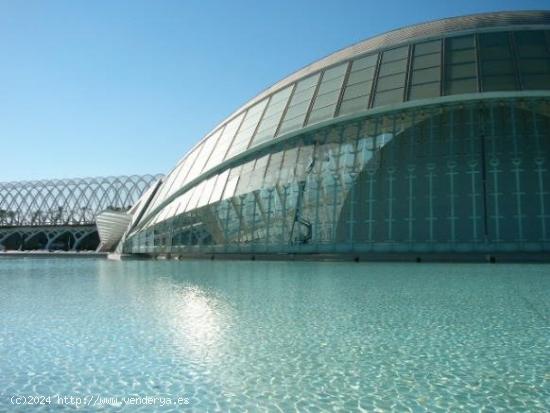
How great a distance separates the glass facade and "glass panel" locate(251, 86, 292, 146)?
16cm

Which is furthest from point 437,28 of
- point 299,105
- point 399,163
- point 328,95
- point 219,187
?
point 219,187

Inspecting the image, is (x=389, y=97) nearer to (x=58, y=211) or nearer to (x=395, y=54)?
(x=395, y=54)

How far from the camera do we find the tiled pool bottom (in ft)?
16.6

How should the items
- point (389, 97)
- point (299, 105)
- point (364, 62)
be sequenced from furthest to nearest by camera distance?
point (364, 62) < point (299, 105) < point (389, 97)

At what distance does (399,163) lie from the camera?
26.3 meters

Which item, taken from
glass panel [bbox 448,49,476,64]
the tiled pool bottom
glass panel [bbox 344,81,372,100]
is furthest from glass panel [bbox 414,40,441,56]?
the tiled pool bottom

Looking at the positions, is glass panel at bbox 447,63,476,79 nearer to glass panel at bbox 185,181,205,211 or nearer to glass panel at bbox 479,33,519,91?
glass panel at bbox 479,33,519,91

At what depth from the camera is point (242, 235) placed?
28.3 meters

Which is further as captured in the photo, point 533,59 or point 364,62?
point 364,62

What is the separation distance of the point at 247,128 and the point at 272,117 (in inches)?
76.8

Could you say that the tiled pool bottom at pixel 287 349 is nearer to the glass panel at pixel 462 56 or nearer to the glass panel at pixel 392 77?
the glass panel at pixel 392 77

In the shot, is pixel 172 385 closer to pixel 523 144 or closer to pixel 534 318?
pixel 534 318

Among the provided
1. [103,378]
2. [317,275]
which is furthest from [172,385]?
[317,275]

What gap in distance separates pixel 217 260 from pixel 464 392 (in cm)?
2466
